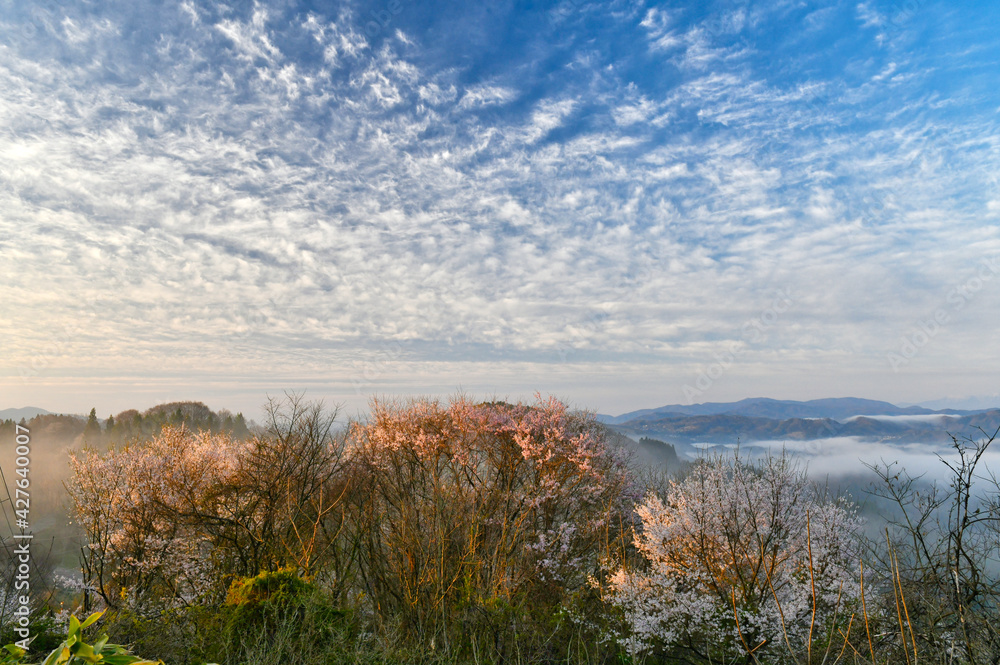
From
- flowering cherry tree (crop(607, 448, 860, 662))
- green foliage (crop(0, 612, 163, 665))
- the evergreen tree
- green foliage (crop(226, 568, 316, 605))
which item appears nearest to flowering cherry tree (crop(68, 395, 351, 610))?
green foliage (crop(226, 568, 316, 605))

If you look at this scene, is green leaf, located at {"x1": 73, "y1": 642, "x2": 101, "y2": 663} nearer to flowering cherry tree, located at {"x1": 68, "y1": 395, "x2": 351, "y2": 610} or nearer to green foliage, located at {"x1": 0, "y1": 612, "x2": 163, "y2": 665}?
green foliage, located at {"x1": 0, "y1": 612, "x2": 163, "y2": 665}

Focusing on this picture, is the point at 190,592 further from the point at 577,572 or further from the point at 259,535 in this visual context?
the point at 577,572

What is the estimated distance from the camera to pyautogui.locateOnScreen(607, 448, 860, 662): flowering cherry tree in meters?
16.2

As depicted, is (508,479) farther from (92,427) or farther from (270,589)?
(92,427)

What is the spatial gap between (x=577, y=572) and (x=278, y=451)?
13986mm

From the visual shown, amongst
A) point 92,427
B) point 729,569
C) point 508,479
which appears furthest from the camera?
point 92,427

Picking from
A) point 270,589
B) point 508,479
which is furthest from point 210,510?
point 270,589

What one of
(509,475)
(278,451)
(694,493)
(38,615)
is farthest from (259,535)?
(694,493)

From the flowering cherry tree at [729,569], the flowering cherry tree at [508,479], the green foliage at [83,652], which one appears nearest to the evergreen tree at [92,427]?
the flowering cherry tree at [508,479]

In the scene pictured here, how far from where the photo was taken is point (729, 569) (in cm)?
1561

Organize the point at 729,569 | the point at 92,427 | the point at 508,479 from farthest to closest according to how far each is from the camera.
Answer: the point at 92,427, the point at 508,479, the point at 729,569

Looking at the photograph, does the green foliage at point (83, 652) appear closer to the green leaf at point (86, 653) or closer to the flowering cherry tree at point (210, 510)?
the green leaf at point (86, 653)

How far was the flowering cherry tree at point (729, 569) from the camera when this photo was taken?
53.1ft

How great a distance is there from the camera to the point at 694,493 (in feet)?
64.8
